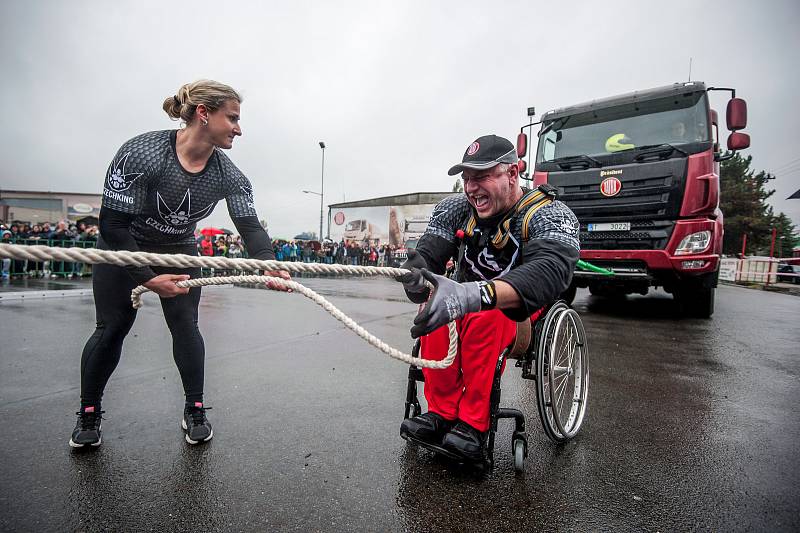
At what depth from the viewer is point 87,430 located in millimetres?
2162

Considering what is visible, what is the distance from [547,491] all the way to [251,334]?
4101 mm

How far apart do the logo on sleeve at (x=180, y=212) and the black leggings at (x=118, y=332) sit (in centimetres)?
19

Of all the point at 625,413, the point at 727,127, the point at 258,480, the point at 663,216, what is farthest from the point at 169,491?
the point at 727,127

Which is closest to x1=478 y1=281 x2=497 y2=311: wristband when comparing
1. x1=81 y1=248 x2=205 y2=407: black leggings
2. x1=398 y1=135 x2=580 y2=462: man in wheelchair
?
x1=398 y1=135 x2=580 y2=462: man in wheelchair

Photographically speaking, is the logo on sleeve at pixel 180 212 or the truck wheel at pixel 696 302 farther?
the truck wheel at pixel 696 302

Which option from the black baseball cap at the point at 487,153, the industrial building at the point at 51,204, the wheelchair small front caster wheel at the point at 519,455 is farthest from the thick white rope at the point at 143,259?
the industrial building at the point at 51,204

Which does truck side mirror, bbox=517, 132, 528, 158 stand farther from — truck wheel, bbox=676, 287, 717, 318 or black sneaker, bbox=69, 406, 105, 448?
black sneaker, bbox=69, 406, 105, 448

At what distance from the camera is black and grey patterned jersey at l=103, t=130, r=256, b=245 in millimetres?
1971

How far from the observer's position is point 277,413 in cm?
268

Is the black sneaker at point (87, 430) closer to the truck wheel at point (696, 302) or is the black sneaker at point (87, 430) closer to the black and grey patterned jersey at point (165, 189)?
the black and grey patterned jersey at point (165, 189)

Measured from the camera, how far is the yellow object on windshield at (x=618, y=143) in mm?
6102

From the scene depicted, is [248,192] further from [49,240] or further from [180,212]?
[49,240]

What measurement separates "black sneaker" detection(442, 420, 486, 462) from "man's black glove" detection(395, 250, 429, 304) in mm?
651

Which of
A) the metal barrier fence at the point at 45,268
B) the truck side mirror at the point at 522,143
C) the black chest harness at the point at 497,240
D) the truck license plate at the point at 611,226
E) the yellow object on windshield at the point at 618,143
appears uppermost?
the truck side mirror at the point at 522,143
